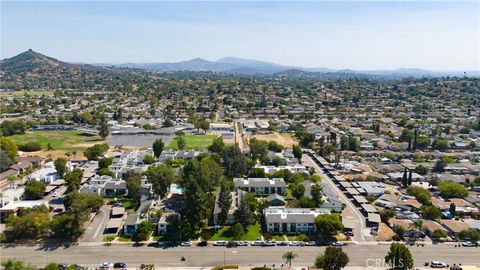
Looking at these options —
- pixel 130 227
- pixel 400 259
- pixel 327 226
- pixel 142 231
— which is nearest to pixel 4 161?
pixel 130 227

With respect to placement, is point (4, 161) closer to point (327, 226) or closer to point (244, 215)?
point (244, 215)

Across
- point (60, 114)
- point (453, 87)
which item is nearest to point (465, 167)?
A: point (60, 114)

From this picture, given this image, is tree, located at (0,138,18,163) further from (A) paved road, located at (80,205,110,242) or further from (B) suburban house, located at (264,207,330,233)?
(B) suburban house, located at (264,207,330,233)

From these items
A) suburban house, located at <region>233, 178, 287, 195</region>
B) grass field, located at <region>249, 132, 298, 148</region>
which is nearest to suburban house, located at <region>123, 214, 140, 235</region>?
suburban house, located at <region>233, 178, 287, 195</region>

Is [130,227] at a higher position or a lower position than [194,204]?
lower

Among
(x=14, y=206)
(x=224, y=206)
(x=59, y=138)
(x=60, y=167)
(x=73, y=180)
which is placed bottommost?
(x=59, y=138)

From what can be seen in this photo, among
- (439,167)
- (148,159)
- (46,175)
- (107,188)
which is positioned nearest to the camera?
(107,188)
